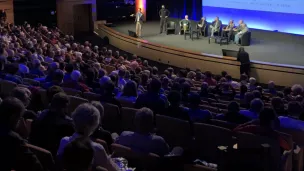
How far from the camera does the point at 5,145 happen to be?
3117mm

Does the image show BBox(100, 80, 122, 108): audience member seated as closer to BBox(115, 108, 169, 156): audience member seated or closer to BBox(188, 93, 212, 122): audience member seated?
BBox(188, 93, 212, 122): audience member seated

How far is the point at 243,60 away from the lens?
11.9 meters

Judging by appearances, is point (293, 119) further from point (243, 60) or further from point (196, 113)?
point (243, 60)

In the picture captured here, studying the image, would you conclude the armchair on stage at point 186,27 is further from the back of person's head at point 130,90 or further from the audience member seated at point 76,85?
the back of person's head at point 130,90

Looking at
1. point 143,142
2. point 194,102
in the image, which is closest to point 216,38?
point 194,102

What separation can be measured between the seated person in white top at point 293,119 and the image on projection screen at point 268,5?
9732 mm

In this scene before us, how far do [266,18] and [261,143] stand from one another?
12456 mm

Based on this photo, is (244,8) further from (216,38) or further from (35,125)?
(35,125)

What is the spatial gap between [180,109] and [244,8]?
11.9 m

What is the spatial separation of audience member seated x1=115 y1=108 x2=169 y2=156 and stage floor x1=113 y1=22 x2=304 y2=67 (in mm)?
9010

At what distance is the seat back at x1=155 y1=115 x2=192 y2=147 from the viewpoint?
4895mm

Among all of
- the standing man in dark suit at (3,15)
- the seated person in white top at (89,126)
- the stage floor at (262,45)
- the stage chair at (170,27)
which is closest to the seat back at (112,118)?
the seated person in white top at (89,126)

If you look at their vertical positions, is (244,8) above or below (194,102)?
above

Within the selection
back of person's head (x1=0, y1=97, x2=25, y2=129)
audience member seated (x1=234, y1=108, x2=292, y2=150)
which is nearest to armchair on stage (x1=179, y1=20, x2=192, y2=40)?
audience member seated (x1=234, y1=108, x2=292, y2=150)
